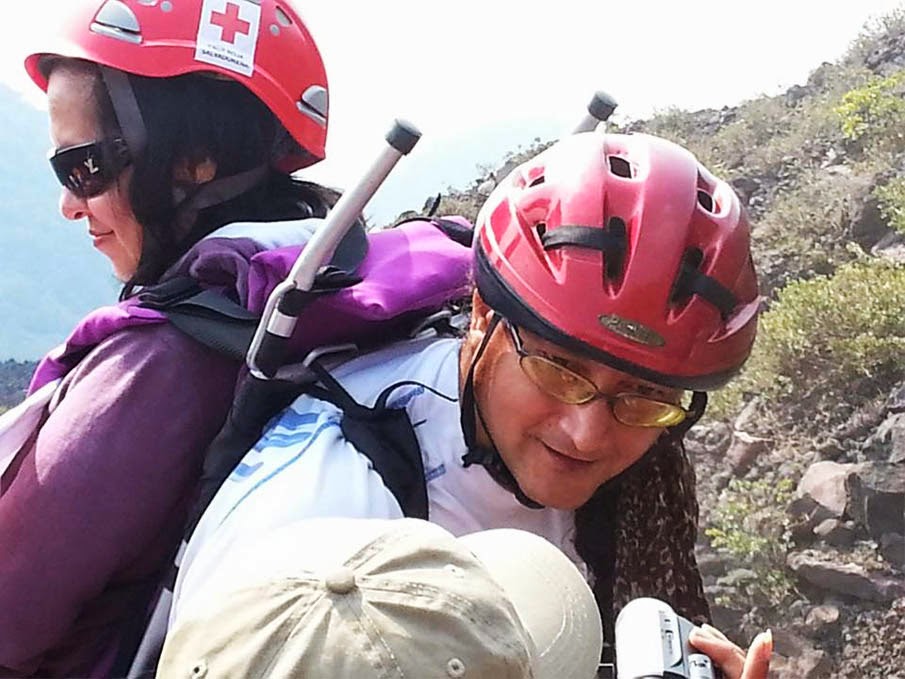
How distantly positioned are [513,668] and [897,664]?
3898mm

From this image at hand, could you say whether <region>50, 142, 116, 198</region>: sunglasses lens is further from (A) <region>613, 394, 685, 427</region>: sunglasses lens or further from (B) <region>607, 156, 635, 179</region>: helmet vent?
(A) <region>613, 394, 685, 427</region>: sunglasses lens

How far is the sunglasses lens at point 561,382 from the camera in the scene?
220 centimetres

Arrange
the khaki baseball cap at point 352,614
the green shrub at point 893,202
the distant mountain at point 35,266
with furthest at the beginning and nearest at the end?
the distant mountain at point 35,266 < the green shrub at point 893,202 < the khaki baseball cap at point 352,614

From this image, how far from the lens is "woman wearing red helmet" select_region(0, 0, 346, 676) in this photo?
2.23 m

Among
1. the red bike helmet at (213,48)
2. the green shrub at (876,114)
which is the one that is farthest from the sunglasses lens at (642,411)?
the green shrub at (876,114)

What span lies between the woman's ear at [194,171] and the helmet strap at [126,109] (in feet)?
0.31

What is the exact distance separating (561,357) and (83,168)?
1194 mm

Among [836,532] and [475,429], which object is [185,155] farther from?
[836,532]

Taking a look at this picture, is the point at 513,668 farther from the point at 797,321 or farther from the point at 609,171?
the point at 797,321

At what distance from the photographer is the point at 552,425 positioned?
2.24m

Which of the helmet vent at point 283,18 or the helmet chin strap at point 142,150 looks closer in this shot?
the helmet chin strap at point 142,150

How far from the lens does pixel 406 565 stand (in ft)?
4.50

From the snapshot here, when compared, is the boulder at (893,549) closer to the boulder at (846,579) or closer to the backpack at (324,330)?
the boulder at (846,579)

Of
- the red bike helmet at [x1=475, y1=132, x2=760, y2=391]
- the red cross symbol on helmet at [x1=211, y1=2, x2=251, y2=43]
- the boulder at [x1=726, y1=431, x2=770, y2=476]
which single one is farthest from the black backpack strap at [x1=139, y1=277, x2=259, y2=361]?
the boulder at [x1=726, y1=431, x2=770, y2=476]
